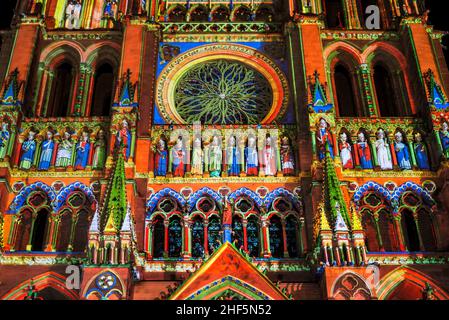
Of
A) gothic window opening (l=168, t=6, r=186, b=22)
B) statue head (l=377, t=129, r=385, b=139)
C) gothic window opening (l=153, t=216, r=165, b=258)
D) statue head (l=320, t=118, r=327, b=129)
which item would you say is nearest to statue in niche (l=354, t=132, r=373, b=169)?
statue head (l=377, t=129, r=385, b=139)

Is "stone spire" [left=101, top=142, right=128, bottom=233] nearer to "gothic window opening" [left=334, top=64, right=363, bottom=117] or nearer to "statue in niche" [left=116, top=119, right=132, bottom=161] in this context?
"statue in niche" [left=116, top=119, right=132, bottom=161]

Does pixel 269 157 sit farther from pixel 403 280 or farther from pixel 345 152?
pixel 403 280

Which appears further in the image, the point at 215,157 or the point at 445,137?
the point at 215,157

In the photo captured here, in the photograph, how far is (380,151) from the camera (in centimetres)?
2694

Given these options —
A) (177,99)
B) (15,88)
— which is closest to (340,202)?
(177,99)

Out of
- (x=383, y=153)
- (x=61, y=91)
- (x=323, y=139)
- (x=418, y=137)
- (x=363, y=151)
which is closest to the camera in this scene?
(x=323, y=139)

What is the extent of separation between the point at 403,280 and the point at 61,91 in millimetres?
15656

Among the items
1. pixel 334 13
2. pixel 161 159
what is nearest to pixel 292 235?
pixel 161 159

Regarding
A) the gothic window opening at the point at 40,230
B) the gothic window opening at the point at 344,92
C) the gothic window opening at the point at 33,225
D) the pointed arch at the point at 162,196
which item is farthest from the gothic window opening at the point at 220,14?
the gothic window opening at the point at 40,230

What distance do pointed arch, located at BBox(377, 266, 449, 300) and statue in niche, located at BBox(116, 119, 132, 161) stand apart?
9.51m

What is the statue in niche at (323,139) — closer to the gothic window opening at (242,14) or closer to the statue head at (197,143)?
the statue head at (197,143)
